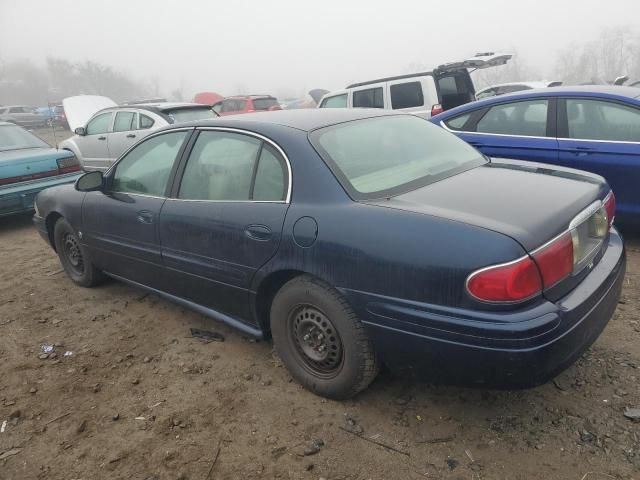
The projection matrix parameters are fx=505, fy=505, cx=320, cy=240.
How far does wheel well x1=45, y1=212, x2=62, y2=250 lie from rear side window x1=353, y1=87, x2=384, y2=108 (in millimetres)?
6238

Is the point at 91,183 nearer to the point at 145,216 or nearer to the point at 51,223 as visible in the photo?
the point at 145,216

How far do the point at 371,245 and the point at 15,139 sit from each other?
270 inches

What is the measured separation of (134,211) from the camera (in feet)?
11.7

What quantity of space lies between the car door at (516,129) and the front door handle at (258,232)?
3.26 metres

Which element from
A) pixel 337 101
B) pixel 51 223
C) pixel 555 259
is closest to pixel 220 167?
pixel 555 259

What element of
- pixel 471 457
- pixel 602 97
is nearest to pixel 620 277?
pixel 471 457

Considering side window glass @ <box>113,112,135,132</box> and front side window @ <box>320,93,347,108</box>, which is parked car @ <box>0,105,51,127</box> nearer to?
side window glass @ <box>113,112,135,132</box>

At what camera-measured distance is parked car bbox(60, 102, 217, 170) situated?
28.5 ft

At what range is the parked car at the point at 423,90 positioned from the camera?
8.95 metres

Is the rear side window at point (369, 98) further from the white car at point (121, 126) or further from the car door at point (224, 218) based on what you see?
the car door at point (224, 218)

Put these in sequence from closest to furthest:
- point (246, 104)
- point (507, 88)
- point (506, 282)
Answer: point (506, 282), point (507, 88), point (246, 104)

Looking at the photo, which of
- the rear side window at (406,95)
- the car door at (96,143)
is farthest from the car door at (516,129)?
the car door at (96,143)

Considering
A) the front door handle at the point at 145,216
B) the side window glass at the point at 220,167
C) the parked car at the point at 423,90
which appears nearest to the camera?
the side window glass at the point at 220,167

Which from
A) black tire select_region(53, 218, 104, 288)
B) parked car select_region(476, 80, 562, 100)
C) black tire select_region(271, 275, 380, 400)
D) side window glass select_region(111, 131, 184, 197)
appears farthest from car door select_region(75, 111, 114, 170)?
parked car select_region(476, 80, 562, 100)
